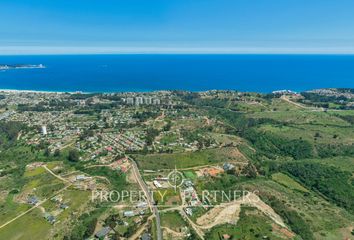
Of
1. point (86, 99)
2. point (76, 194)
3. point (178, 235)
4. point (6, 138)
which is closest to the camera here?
point (178, 235)

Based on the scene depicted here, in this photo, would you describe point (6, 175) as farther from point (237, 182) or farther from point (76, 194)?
point (237, 182)

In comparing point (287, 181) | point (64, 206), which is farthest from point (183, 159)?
point (64, 206)

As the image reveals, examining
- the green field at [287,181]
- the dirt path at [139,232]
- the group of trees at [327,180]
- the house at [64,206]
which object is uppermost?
the dirt path at [139,232]

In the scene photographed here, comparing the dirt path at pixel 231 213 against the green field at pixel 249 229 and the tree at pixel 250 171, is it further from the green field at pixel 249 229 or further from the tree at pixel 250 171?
the tree at pixel 250 171

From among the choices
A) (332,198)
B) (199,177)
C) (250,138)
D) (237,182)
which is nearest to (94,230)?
(199,177)

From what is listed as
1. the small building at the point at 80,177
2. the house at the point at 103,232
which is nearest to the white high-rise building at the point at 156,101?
the small building at the point at 80,177

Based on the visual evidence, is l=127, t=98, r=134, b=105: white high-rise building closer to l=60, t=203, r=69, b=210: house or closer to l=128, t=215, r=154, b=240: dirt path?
l=60, t=203, r=69, b=210: house

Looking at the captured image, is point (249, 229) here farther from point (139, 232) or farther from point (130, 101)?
point (130, 101)

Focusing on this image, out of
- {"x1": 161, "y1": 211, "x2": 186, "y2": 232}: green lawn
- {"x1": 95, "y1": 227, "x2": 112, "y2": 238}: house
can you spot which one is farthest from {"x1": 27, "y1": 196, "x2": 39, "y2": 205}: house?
{"x1": 161, "y1": 211, "x2": 186, "y2": 232}: green lawn

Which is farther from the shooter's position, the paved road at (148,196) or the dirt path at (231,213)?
the dirt path at (231,213)
